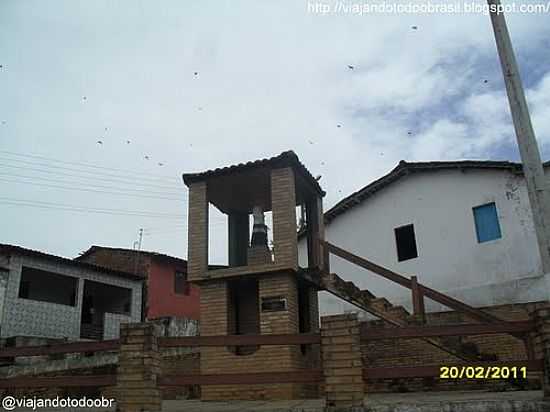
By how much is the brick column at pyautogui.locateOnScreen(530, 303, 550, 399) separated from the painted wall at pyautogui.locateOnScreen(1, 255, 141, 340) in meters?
16.7

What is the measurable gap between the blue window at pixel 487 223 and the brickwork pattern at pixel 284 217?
23.1 ft

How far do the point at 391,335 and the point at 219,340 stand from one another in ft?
7.56

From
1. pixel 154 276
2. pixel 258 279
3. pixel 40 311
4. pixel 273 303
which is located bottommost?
pixel 273 303

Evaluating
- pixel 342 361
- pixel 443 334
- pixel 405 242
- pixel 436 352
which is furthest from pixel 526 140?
pixel 405 242

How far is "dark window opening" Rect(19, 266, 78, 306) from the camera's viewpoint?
22.5 metres

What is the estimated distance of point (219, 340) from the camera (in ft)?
24.1

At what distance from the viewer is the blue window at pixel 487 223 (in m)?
15.0

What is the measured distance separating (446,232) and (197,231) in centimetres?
828

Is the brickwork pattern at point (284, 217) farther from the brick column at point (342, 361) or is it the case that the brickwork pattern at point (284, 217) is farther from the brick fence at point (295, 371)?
the brick column at point (342, 361)

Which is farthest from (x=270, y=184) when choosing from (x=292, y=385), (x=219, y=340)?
(x=219, y=340)

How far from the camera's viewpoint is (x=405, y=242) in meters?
17.4

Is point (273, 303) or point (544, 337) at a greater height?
point (273, 303)

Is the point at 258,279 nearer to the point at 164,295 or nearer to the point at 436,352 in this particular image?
the point at 436,352

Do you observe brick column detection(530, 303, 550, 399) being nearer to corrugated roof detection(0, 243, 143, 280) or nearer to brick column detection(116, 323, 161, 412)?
brick column detection(116, 323, 161, 412)
